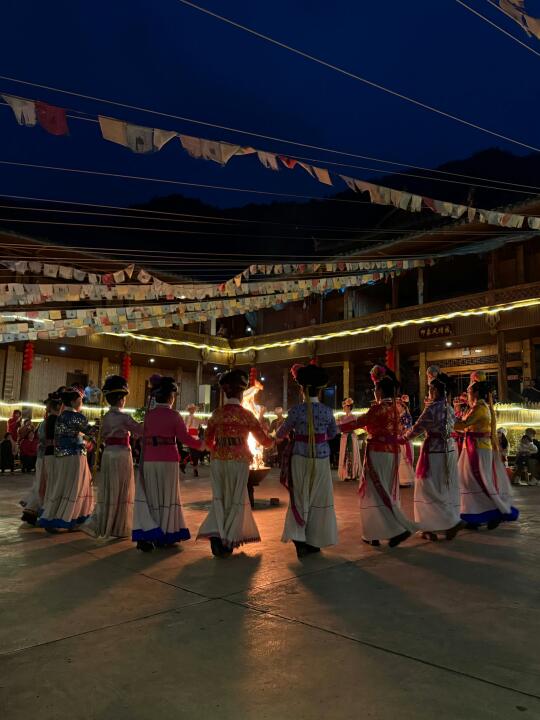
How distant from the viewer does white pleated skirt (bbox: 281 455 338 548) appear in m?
4.51

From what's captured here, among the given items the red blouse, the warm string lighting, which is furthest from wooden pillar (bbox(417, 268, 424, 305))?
the red blouse

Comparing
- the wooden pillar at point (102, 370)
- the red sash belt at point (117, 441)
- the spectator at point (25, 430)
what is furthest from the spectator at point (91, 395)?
the red sash belt at point (117, 441)

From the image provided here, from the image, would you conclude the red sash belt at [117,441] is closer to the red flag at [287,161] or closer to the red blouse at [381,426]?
the red blouse at [381,426]

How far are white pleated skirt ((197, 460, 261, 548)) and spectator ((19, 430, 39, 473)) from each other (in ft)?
33.8

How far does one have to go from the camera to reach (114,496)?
17.3ft

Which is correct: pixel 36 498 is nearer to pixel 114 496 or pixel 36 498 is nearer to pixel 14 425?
pixel 114 496

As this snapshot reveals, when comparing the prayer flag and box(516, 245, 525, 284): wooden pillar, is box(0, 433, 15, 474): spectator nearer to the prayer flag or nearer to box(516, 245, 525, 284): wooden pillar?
the prayer flag

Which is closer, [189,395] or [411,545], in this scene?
[411,545]

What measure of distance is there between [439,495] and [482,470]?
3.31 feet

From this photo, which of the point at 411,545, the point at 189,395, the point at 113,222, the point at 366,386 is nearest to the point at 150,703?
the point at 411,545

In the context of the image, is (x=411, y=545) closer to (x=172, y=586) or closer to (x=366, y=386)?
(x=172, y=586)

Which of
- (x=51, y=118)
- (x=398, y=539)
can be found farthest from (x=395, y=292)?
(x=51, y=118)

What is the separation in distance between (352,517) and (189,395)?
19.5 metres

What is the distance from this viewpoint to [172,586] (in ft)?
11.6
